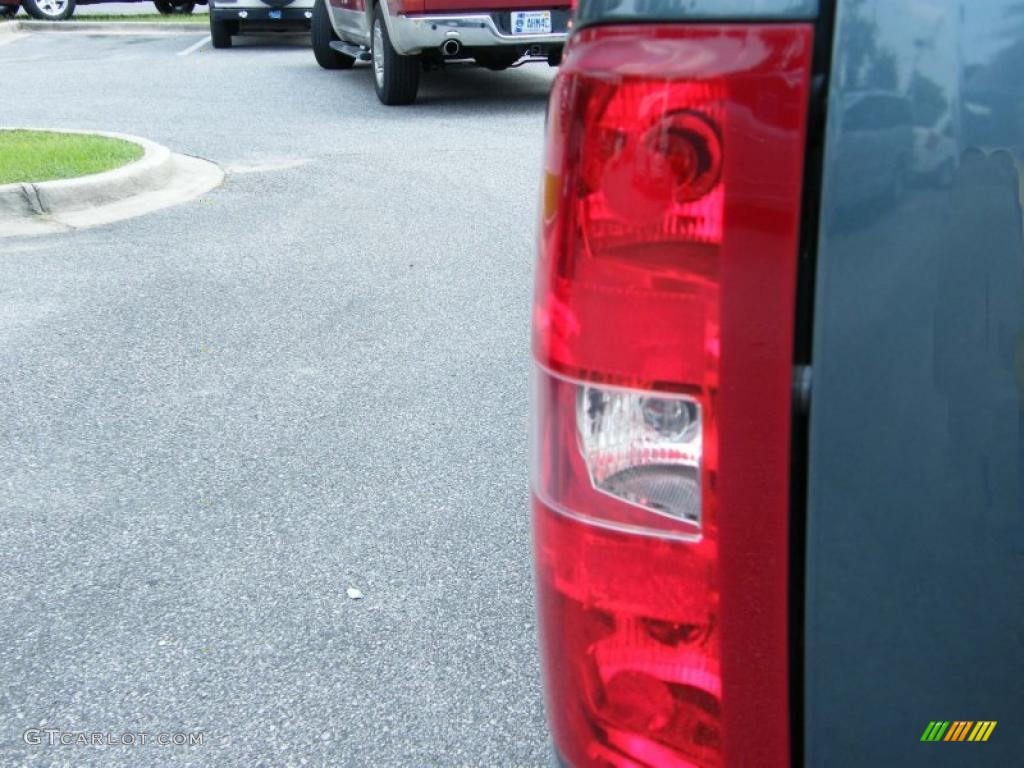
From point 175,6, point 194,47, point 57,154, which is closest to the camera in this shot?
point 57,154

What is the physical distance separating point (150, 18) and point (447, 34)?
48.1 ft

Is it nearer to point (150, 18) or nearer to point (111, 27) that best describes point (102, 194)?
point (111, 27)

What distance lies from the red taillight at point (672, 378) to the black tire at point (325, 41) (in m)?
12.7

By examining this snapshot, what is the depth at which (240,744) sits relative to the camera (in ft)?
8.26

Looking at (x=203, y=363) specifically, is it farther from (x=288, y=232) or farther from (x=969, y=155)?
(x=969, y=155)

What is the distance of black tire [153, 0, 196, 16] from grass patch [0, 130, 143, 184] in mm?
16322

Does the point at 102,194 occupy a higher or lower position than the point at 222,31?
lower

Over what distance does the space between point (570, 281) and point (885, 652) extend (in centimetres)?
48

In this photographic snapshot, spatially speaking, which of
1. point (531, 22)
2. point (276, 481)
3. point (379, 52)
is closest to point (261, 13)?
point (379, 52)

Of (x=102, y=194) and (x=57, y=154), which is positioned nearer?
(x=102, y=194)

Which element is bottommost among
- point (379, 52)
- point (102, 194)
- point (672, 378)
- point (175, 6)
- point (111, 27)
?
point (102, 194)

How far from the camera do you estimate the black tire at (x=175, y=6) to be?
2433cm

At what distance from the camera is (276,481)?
369 cm

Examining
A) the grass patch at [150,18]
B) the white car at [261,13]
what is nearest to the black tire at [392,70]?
the white car at [261,13]
